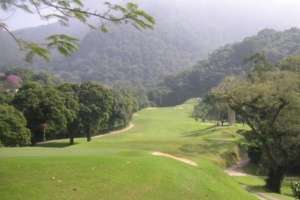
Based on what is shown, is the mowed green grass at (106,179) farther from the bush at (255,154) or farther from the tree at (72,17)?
the bush at (255,154)

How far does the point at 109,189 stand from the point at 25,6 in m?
8.18

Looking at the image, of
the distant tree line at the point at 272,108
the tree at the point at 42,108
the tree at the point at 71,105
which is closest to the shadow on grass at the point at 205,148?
the distant tree line at the point at 272,108

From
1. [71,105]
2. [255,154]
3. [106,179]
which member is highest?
[71,105]

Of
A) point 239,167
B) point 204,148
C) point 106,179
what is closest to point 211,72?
point 239,167

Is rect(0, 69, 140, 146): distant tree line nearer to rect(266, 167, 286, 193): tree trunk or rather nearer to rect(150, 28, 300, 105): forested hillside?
rect(266, 167, 286, 193): tree trunk

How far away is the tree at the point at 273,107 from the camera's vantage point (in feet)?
111

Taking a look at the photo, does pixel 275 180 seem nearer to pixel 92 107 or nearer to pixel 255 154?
pixel 255 154

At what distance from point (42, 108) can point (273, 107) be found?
1337 inches

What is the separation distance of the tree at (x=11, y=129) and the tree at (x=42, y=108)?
6.18 metres

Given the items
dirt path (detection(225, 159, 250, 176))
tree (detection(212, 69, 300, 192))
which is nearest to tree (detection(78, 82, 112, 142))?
dirt path (detection(225, 159, 250, 176))

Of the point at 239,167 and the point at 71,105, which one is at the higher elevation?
the point at 71,105

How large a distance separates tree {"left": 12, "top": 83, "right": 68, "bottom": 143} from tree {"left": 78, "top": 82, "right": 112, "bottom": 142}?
577 cm

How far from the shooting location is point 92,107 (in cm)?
6612

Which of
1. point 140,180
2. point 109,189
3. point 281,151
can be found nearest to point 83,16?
point 109,189
